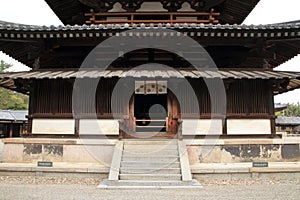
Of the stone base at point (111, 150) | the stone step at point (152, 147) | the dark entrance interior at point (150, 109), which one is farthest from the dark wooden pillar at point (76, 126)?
the dark entrance interior at point (150, 109)

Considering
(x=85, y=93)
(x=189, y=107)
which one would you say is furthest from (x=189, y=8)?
(x=85, y=93)

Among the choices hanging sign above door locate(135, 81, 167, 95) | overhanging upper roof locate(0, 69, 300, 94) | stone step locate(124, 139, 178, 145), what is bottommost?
stone step locate(124, 139, 178, 145)

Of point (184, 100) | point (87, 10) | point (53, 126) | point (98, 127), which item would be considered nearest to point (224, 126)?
point (184, 100)

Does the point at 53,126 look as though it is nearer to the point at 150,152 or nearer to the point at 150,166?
the point at 150,152

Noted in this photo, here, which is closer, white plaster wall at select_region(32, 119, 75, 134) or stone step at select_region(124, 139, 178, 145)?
stone step at select_region(124, 139, 178, 145)

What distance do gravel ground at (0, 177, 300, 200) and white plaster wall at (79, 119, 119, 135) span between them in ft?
7.27

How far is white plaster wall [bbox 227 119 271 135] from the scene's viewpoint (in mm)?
10242

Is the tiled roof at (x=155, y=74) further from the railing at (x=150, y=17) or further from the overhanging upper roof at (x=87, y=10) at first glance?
the overhanging upper roof at (x=87, y=10)

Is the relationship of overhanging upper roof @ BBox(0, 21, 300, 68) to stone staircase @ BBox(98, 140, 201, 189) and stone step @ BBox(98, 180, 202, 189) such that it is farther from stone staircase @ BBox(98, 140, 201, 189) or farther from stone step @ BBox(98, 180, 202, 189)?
stone step @ BBox(98, 180, 202, 189)

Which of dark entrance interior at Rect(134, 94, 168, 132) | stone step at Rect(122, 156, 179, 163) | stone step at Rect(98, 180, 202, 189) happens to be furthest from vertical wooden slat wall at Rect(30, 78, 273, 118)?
dark entrance interior at Rect(134, 94, 168, 132)

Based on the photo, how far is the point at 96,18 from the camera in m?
12.8

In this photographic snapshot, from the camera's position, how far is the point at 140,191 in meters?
6.93

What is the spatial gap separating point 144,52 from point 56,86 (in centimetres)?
392

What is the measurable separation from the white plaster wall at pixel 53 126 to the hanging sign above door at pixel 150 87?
2.91m
